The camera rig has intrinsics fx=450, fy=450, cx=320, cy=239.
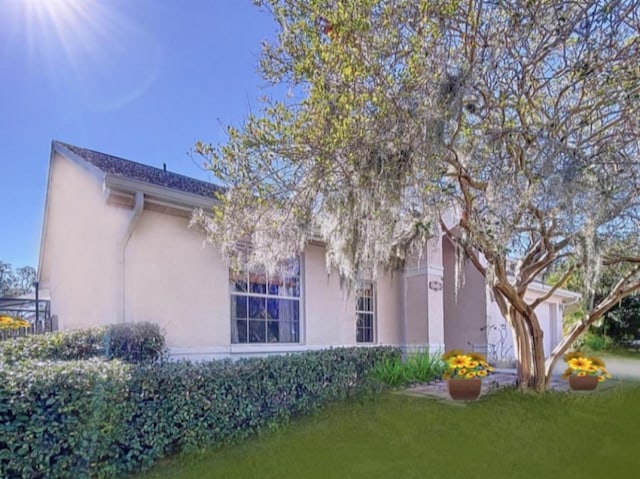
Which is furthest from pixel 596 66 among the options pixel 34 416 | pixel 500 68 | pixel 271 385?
pixel 34 416

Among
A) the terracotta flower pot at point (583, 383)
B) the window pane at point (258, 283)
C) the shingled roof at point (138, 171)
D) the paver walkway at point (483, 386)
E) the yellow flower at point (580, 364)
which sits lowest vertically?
the paver walkway at point (483, 386)

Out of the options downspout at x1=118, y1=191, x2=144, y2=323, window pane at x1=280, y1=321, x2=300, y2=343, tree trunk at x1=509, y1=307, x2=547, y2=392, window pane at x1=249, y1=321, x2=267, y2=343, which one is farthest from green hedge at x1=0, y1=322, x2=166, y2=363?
tree trunk at x1=509, y1=307, x2=547, y2=392

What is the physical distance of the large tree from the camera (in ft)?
17.9

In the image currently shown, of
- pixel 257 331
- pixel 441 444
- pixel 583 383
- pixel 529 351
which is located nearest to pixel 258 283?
pixel 257 331

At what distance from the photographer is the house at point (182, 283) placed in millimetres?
7219

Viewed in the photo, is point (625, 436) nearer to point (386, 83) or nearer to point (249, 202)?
point (386, 83)

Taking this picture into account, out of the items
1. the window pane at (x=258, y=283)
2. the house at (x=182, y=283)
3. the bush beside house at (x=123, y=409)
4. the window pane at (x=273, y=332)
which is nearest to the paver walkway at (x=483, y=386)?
the house at (x=182, y=283)

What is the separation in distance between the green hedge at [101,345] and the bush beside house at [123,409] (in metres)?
0.22

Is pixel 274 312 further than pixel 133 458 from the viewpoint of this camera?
Yes

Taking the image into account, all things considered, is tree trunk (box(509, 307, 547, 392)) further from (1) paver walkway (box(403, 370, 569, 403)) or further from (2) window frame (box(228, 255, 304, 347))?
(2) window frame (box(228, 255, 304, 347))

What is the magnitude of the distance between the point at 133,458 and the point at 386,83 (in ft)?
17.6

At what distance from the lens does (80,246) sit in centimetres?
891

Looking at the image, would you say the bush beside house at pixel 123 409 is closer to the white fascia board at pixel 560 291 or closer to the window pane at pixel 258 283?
the window pane at pixel 258 283

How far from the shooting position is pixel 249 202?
7.16 m
